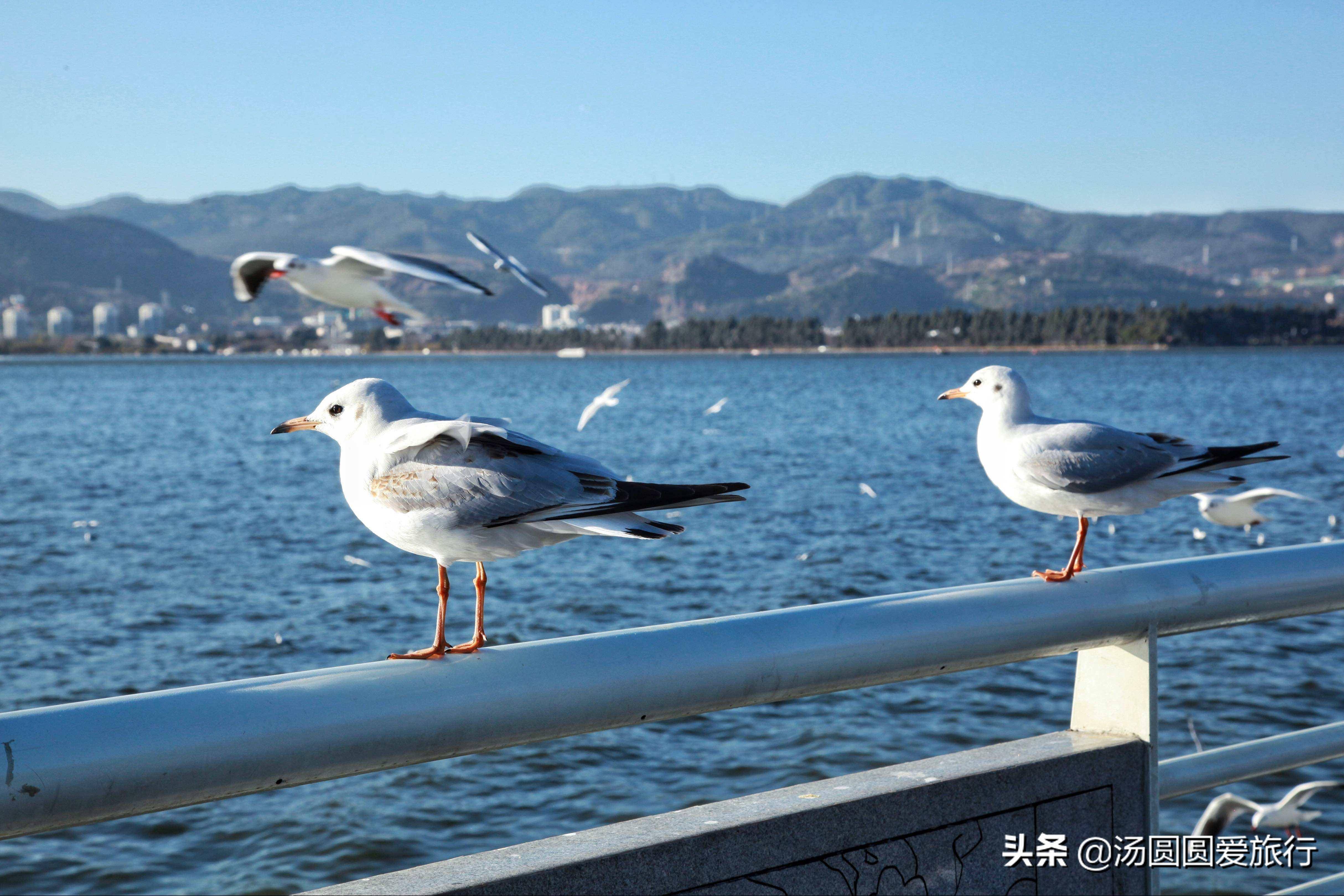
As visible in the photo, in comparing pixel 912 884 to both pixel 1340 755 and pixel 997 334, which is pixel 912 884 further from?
pixel 997 334

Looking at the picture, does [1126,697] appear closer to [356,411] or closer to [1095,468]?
[1095,468]

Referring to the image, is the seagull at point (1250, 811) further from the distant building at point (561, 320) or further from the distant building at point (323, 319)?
the distant building at point (323, 319)

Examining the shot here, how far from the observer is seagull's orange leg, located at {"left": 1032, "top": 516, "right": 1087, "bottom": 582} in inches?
106

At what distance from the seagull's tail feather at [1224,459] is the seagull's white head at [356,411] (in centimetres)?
198

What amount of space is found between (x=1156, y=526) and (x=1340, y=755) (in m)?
30.4

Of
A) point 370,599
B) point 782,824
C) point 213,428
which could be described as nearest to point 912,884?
point 782,824

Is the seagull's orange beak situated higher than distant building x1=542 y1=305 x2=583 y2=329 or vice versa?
distant building x1=542 y1=305 x2=583 y2=329

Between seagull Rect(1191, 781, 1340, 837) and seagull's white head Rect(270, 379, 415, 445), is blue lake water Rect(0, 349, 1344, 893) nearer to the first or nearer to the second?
seagull Rect(1191, 781, 1340, 837)

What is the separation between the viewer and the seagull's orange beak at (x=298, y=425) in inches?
91.0

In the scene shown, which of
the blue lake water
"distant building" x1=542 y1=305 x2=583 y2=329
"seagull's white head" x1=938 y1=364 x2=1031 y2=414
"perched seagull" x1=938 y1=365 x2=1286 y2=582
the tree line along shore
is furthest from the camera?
the tree line along shore

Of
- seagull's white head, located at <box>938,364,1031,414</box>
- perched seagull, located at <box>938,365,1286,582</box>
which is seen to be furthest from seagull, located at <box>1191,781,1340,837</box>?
seagull's white head, located at <box>938,364,1031,414</box>

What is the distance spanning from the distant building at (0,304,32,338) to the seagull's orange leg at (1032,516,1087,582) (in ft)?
14.0

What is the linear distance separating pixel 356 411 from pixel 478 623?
1.55ft

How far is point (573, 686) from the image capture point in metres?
1.91
